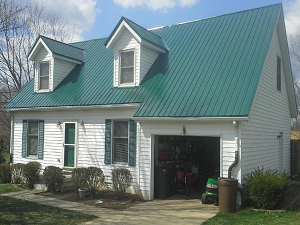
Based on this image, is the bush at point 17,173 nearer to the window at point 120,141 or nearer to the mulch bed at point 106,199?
the mulch bed at point 106,199

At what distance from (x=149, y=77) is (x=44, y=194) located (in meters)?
6.19

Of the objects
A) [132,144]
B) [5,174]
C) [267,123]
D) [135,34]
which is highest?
[135,34]

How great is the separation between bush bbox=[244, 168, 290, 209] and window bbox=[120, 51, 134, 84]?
258 inches

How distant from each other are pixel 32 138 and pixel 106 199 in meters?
6.48

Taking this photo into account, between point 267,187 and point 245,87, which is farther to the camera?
point 245,87

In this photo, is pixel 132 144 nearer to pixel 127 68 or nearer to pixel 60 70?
pixel 127 68

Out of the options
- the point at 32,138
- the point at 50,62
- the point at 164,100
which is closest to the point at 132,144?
the point at 164,100

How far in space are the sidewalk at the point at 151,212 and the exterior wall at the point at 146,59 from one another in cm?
527

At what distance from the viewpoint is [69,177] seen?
1297cm

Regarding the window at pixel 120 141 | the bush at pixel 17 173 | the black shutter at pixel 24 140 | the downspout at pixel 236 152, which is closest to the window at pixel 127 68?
the window at pixel 120 141

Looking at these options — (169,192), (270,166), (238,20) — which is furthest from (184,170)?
(238,20)

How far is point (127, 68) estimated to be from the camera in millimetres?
13352

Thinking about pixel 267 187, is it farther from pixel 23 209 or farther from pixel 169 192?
pixel 23 209

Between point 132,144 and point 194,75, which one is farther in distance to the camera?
point 132,144
